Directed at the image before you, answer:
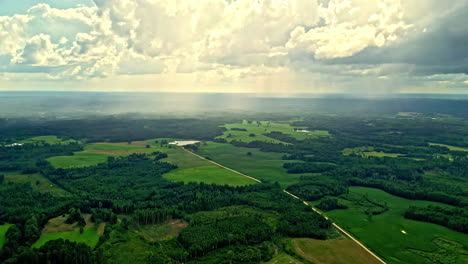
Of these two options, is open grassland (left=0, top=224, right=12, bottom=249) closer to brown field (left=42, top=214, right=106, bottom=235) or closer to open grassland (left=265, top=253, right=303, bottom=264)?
brown field (left=42, top=214, right=106, bottom=235)

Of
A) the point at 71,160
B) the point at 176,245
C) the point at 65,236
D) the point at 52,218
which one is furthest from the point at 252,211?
the point at 71,160

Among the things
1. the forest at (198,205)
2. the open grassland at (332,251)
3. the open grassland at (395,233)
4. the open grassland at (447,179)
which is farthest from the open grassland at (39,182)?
the open grassland at (447,179)

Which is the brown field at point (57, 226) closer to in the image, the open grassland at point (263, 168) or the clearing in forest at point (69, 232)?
the clearing in forest at point (69, 232)

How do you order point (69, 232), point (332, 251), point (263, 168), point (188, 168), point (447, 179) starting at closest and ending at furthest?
1. point (332, 251)
2. point (69, 232)
3. point (447, 179)
4. point (188, 168)
5. point (263, 168)

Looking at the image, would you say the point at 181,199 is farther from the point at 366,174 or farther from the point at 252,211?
the point at 366,174

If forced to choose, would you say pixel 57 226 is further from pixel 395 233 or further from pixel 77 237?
pixel 395 233

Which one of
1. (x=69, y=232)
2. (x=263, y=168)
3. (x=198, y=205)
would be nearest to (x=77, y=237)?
(x=69, y=232)
